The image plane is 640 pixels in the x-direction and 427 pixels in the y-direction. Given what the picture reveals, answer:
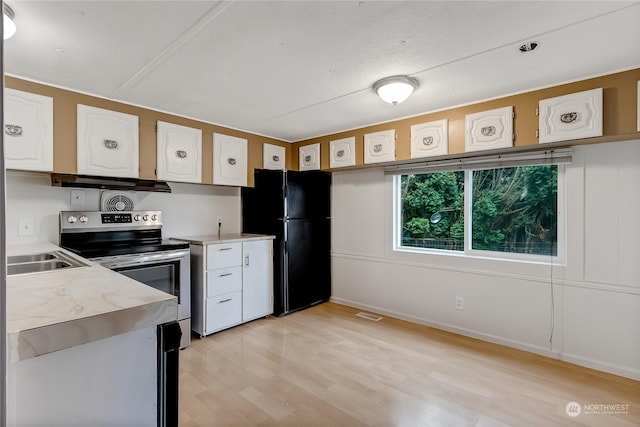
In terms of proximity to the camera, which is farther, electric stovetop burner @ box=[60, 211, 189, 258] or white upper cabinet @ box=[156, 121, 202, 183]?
white upper cabinet @ box=[156, 121, 202, 183]

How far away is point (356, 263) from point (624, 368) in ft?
8.08

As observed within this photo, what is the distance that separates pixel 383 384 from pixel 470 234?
68.9 inches

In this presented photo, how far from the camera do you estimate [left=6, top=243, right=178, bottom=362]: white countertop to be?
2.48ft

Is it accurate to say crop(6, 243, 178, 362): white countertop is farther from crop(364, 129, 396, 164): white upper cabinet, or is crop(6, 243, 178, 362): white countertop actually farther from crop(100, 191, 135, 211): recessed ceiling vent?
crop(364, 129, 396, 164): white upper cabinet

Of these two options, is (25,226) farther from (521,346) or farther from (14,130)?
(521,346)

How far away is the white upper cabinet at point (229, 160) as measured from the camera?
134 inches

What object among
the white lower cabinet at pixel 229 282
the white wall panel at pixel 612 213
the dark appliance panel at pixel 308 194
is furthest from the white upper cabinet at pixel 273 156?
the white wall panel at pixel 612 213

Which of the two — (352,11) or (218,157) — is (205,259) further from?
(352,11)

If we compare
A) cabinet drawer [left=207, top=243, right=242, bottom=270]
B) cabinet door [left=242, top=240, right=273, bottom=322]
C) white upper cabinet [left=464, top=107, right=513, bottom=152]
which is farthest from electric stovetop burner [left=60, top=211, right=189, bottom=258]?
white upper cabinet [left=464, top=107, right=513, bottom=152]

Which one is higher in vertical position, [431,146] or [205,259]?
[431,146]

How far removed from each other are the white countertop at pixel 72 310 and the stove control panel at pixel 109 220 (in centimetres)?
155

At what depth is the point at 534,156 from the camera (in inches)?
105

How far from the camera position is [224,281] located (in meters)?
3.16

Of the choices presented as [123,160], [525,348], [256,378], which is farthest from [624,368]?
[123,160]
